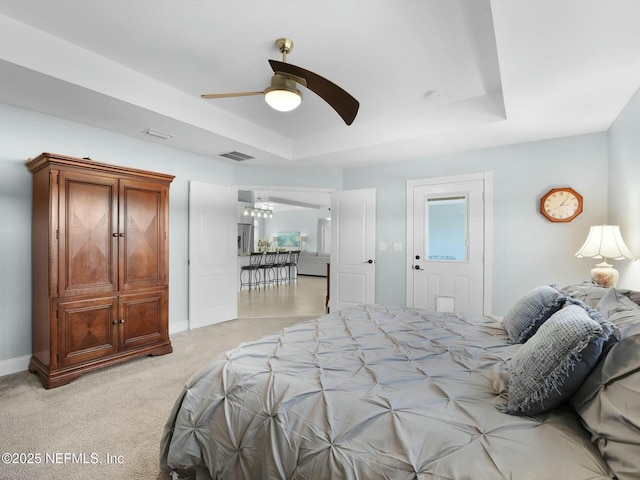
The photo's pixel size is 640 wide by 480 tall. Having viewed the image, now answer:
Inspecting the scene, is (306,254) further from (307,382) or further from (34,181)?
(307,382)

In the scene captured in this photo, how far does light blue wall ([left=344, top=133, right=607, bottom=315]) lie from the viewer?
11.4 feet

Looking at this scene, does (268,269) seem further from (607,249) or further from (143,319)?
(607,249)

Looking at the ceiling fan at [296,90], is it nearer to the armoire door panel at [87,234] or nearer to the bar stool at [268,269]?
the armoire door panel at [87,234]

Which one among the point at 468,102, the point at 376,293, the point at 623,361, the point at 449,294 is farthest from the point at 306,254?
the point at 623,361

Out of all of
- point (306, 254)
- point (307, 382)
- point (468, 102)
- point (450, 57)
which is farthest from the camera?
point (306, 254)

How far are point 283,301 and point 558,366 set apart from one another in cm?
583

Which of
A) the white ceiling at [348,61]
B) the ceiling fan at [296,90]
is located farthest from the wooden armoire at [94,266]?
the ceiling fan at [296,90]

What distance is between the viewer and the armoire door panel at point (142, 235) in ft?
10.4

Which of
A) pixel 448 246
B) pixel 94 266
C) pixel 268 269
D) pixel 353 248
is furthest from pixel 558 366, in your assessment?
pixel 268 269

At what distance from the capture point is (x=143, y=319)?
3.32 m

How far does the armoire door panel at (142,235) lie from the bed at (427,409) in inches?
81.8

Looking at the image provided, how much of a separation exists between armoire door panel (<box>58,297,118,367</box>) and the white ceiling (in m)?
1.86

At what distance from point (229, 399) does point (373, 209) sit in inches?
155

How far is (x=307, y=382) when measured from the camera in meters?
1.35
